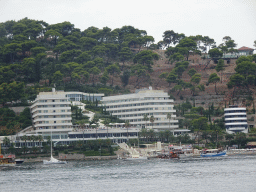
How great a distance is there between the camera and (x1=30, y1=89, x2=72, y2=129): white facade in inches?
7648

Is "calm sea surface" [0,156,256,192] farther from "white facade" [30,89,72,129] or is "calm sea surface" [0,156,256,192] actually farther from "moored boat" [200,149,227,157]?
"white facade" [30,89,72,129]

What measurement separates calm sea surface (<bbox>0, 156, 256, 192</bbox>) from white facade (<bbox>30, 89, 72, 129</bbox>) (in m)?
43.1

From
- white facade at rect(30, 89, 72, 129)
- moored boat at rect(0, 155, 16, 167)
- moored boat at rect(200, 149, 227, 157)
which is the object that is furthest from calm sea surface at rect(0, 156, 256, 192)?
white facade at rect(30, 89, 72, 129)

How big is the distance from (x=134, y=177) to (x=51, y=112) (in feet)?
274

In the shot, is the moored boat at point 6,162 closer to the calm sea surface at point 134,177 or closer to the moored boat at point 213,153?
the calm sea surface at point 134,177

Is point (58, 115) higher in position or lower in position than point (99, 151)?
higher

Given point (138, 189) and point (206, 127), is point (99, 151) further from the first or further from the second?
point (138, 189)

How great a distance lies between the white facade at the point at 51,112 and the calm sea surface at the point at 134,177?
43116 millimetres

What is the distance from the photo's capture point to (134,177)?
119938 millimetres

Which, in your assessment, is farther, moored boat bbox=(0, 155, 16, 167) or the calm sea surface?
moored boat bbox=(0, 155, 16, 167)

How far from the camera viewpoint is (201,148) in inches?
7387

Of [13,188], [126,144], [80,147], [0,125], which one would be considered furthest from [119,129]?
[13,188]

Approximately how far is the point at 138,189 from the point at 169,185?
753cm

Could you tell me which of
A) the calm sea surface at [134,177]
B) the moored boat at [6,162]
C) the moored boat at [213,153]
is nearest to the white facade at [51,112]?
the moored boat at [6,162]
